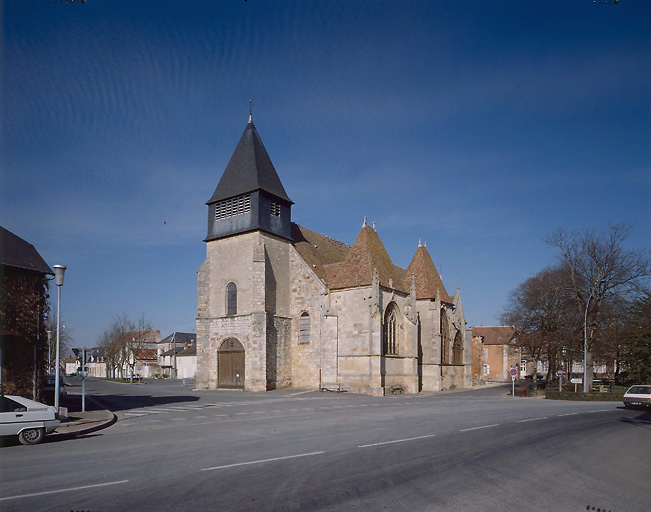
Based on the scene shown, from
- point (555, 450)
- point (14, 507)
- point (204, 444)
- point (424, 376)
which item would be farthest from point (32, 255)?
point (424, 376)

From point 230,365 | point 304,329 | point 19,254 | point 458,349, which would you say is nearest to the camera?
point 19,254

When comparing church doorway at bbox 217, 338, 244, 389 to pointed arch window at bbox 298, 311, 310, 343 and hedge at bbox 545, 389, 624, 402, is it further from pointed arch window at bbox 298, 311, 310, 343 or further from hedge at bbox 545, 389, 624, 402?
hedge at bbox 545, 389, 624, 402

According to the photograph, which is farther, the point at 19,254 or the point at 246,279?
the point at 246,279

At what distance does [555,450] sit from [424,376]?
30.1 meters

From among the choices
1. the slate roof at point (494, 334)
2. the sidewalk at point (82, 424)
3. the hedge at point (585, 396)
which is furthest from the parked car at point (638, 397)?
the slate roof at point (494, 334)

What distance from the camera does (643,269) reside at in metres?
35.8

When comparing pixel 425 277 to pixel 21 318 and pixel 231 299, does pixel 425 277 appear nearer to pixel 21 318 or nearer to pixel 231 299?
pixel 231 299

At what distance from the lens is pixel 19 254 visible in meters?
19.5

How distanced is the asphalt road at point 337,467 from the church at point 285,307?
18.0 metres

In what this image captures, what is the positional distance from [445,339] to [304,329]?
13.7m

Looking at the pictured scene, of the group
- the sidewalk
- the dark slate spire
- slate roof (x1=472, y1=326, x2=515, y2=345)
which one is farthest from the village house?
the sidewalk

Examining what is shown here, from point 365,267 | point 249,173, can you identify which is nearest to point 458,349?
point 365,267

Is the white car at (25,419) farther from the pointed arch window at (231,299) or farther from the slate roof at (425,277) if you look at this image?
the slate roof at (425,277)

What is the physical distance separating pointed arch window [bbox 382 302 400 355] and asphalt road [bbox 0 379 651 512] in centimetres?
1918
